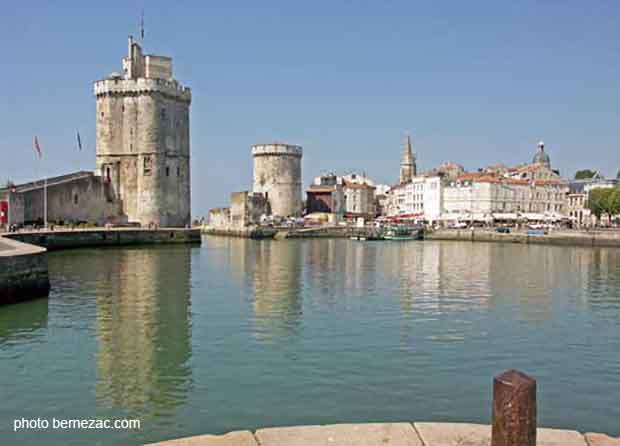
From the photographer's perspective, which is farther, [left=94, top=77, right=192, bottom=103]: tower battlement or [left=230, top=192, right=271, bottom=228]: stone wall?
[left=230, top=192, right=271, bottom=228]: stone wall

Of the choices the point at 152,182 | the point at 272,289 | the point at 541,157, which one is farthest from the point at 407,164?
the point at 272,289

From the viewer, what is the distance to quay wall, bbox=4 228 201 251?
109ft

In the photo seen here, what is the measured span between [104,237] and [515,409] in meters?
38.3

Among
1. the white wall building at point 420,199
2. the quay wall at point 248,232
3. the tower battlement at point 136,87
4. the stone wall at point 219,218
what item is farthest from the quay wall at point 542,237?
the tower battlement at point 136,87

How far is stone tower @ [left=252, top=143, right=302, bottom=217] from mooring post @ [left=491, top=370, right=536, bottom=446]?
6727cm

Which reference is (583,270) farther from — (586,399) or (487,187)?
(487,187)

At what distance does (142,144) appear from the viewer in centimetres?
4600

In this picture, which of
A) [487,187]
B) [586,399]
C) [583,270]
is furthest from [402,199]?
[586,399]

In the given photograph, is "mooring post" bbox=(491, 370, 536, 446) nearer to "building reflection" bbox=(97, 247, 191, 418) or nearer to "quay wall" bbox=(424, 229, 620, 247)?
"building reflection" bbox=(97, 247, 191, 418)

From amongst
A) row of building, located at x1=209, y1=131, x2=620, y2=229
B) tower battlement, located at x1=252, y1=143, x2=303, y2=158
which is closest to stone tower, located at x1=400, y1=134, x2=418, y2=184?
row of building, located at x1=209, y1=131, x2=620, y2=229

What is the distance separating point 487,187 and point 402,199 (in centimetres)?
1562

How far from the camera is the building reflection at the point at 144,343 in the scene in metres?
8.72

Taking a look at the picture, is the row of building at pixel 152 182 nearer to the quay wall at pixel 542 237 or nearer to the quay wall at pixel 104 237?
the quay wall at pixel 104 237

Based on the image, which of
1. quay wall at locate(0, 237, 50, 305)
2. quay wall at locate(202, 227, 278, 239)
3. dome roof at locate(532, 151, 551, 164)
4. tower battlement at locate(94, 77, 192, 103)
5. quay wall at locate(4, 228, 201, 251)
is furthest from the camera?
dome roof at locate(532, 151, 551, 164)
